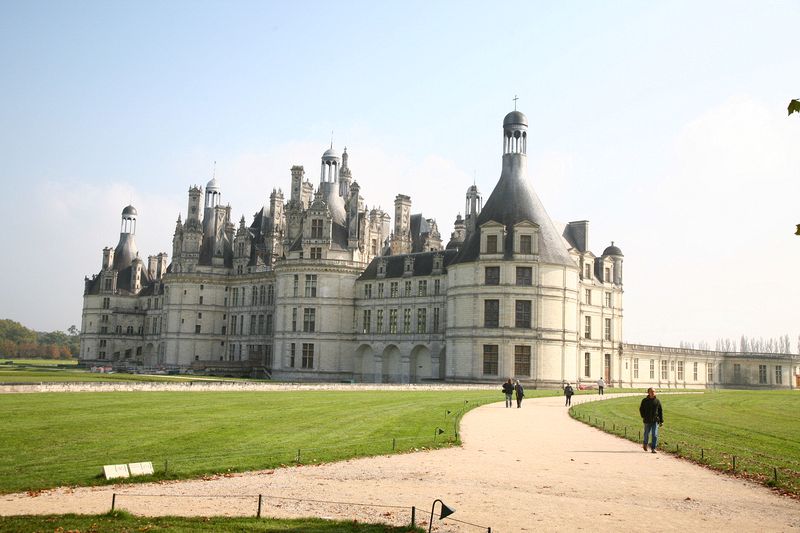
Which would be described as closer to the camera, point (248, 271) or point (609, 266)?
point (609, 266)

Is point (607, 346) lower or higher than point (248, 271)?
lower

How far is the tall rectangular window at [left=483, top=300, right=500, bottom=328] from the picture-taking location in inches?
2303

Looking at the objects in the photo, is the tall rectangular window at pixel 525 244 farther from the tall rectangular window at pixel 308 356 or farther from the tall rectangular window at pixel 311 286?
the tall rectangular window at pixel 308 356

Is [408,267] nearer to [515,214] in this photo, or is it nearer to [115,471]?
[515,214]

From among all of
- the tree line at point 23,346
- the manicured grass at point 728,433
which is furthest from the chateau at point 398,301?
the tree line at point 23,346

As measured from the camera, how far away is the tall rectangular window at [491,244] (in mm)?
59097

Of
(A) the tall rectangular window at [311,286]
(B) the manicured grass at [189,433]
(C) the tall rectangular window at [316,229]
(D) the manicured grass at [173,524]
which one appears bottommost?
(D) the manicured grass at [173,524]

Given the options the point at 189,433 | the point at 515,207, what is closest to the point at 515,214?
the point at 515,207

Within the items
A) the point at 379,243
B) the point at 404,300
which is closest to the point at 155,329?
the point at 379,243

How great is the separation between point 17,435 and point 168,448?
4.48 metres

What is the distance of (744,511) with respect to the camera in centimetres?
1310

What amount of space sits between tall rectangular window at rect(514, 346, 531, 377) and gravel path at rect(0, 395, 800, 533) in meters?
38.4

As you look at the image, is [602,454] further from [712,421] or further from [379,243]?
[379,243]

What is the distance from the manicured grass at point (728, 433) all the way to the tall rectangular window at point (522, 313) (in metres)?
20.1
